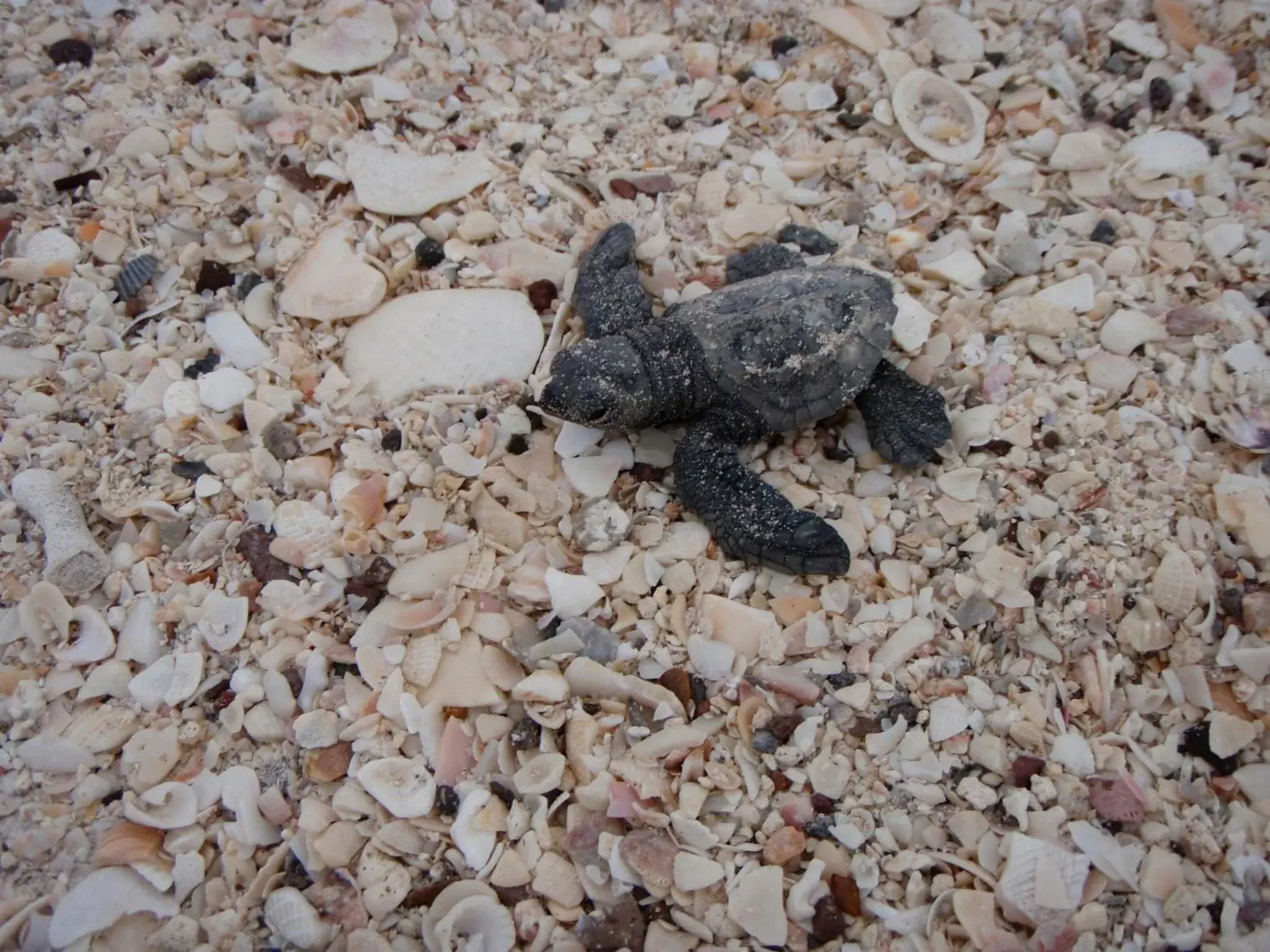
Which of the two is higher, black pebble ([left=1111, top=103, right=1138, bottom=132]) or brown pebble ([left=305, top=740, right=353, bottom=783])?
black pebble ([left=1111, top=103, right=1138, bottom=132])

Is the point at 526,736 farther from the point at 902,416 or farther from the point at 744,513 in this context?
the point at 902,416

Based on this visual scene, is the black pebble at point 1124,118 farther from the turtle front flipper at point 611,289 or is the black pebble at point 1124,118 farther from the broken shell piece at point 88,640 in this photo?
the broken shell piece at point 88,640

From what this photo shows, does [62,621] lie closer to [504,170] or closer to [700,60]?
[504,170]

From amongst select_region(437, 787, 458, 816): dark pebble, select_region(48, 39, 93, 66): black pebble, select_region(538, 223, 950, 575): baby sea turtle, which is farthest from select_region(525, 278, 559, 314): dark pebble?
select_region(48, 39, 93, 66): black pebble

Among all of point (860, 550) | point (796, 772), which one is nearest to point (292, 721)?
point (796, 772)

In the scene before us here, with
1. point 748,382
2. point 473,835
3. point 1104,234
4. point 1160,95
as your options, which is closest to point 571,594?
point 473,835

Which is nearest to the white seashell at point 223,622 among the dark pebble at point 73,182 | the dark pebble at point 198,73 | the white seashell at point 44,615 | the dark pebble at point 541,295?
the white seashell at point 44,615

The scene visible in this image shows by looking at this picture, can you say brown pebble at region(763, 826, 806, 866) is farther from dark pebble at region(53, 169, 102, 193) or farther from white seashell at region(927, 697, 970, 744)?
dark pebble at region(53, 169, 102, 193)
